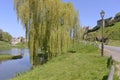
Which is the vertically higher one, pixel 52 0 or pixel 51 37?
pixel 52 0

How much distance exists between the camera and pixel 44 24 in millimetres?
30922

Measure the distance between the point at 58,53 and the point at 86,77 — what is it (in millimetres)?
17623

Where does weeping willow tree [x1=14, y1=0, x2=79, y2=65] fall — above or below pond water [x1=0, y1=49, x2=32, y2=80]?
above

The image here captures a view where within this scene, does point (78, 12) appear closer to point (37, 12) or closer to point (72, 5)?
point (72, 5)

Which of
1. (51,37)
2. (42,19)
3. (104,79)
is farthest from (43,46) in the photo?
(104,79)

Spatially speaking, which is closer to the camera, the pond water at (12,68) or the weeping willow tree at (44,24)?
the weeping willow tree at (44,24)

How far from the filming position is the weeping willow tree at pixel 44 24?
28.4 meters

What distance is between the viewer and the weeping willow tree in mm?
28391

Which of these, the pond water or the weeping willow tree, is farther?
the pond water

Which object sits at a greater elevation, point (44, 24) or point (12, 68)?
point (44, 24)

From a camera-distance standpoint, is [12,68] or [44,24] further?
[12,68]

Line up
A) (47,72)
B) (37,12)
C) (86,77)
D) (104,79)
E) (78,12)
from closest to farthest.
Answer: (104,79) → (86,77) → (47,72) → (37,12) → (78,12)

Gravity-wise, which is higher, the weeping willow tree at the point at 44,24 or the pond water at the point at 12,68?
the weeping willow tree at the point at 44,24

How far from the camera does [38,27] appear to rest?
29.8m
